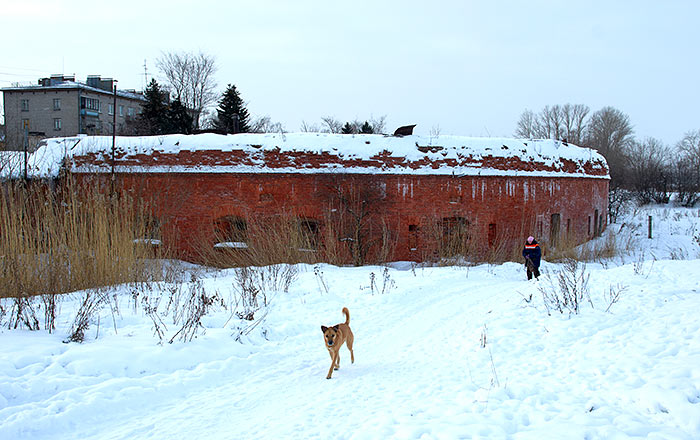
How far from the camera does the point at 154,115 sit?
3253cm

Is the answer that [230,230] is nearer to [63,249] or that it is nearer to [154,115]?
[63,249]

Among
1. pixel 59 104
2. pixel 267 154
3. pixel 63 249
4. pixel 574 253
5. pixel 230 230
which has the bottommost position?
pixel 574 253

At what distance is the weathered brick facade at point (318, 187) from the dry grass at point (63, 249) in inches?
177

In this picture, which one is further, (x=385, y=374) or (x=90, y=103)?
(x=90, y=103)

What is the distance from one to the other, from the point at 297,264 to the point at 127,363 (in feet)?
22.4

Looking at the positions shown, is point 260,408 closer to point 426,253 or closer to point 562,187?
point 426,253

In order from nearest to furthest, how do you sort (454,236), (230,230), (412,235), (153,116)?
1. (454,236)
2. (230,230)
3. (412,235)
4. (153,116)

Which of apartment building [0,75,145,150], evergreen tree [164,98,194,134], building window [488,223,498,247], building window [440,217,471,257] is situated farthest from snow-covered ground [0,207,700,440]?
apartment building [0,75,145,150]

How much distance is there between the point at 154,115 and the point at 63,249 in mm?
27551

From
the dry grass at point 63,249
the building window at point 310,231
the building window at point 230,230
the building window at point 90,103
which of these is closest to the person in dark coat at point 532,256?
the building window at point 310,231

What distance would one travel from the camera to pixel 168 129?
31.5m

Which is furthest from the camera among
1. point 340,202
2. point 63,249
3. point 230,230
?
point 230,230

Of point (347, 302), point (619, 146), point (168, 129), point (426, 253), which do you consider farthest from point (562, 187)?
point (619, 146)

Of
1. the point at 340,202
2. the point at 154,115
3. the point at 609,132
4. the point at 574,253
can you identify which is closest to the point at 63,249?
the point at 340,202
